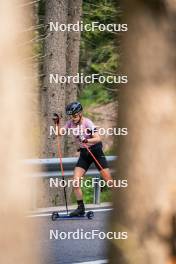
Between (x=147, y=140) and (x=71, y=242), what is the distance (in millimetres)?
1541

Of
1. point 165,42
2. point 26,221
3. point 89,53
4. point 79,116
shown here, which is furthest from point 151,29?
point 89,53

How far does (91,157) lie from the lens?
3.64 m

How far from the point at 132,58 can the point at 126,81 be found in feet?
0.23

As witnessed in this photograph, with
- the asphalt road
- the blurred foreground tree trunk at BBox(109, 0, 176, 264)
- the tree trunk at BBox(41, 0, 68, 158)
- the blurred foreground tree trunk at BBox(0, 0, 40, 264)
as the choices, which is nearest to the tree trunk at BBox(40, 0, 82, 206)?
the tree trunk at BBox(41, 0, 68, 158)

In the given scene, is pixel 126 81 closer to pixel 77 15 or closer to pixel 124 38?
pixel 124 38

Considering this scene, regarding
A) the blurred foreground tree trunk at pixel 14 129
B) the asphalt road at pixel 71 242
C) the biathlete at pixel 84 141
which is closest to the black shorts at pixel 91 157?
the biathlete at pixel 84 141

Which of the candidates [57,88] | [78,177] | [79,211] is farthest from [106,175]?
[79,211]

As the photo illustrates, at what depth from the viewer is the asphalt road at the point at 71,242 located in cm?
289

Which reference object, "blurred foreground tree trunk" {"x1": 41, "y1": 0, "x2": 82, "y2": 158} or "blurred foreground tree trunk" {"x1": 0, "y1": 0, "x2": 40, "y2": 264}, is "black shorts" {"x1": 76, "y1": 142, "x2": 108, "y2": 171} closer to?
"blurred foreground tree trunk" {"x1": 41, "y1": 0, "x2": 82, "y2": 158}

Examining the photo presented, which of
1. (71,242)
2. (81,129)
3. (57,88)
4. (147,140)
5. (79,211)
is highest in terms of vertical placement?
(57,88)

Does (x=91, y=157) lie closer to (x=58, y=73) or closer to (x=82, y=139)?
(x=82, y=139)

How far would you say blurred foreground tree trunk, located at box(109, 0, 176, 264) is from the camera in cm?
227

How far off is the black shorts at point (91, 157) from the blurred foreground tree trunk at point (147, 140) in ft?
3.25

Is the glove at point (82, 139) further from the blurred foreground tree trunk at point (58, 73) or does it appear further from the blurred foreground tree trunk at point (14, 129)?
the blurred foreground tree trunk at point (14, 129)
